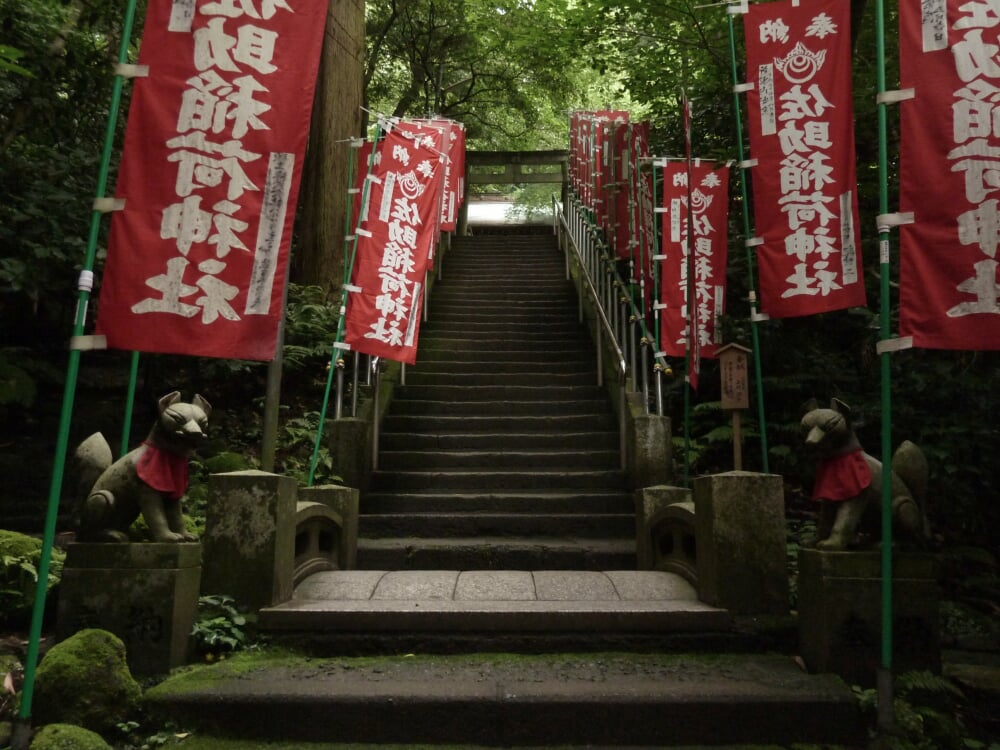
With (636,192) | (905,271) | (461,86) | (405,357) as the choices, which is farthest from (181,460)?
(461,86)

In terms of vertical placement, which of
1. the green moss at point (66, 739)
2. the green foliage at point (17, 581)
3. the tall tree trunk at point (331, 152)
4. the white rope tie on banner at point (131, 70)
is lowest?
the green moss at point (66, 739)

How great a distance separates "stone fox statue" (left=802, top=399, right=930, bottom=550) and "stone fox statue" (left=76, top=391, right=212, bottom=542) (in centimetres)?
368

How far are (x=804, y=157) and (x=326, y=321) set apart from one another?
6533 mm

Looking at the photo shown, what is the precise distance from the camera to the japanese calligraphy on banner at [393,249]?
6.88 meters

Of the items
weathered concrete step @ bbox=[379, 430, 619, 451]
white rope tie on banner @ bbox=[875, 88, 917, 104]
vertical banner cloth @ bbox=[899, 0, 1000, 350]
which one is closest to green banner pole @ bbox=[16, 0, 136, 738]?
white rope tie on banner @ bbox=[875, 88, 917, 104]

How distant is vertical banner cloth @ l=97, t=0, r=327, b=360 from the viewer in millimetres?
3768

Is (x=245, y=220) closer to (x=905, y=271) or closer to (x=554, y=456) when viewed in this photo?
(x=905, y=271)

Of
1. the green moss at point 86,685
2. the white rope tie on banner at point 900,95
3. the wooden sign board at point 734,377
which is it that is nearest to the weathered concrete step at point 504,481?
the wooden sign board at point 734,377

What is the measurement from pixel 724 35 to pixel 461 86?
1096 cm

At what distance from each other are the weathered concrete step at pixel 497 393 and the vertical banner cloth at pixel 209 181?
4949mm

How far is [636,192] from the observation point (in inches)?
329

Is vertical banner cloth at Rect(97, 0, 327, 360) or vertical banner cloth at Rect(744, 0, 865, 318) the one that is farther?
vertical banner cloth at Rect(744, 0, 865, 318)

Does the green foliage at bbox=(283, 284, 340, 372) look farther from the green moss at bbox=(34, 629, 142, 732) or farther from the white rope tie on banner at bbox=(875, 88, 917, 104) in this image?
the white rope tie on banner at bbox=(875, 88, 917, 104)

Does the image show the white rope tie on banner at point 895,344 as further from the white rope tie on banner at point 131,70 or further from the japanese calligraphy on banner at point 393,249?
the japanese calligraphy on banner at point 393,249
